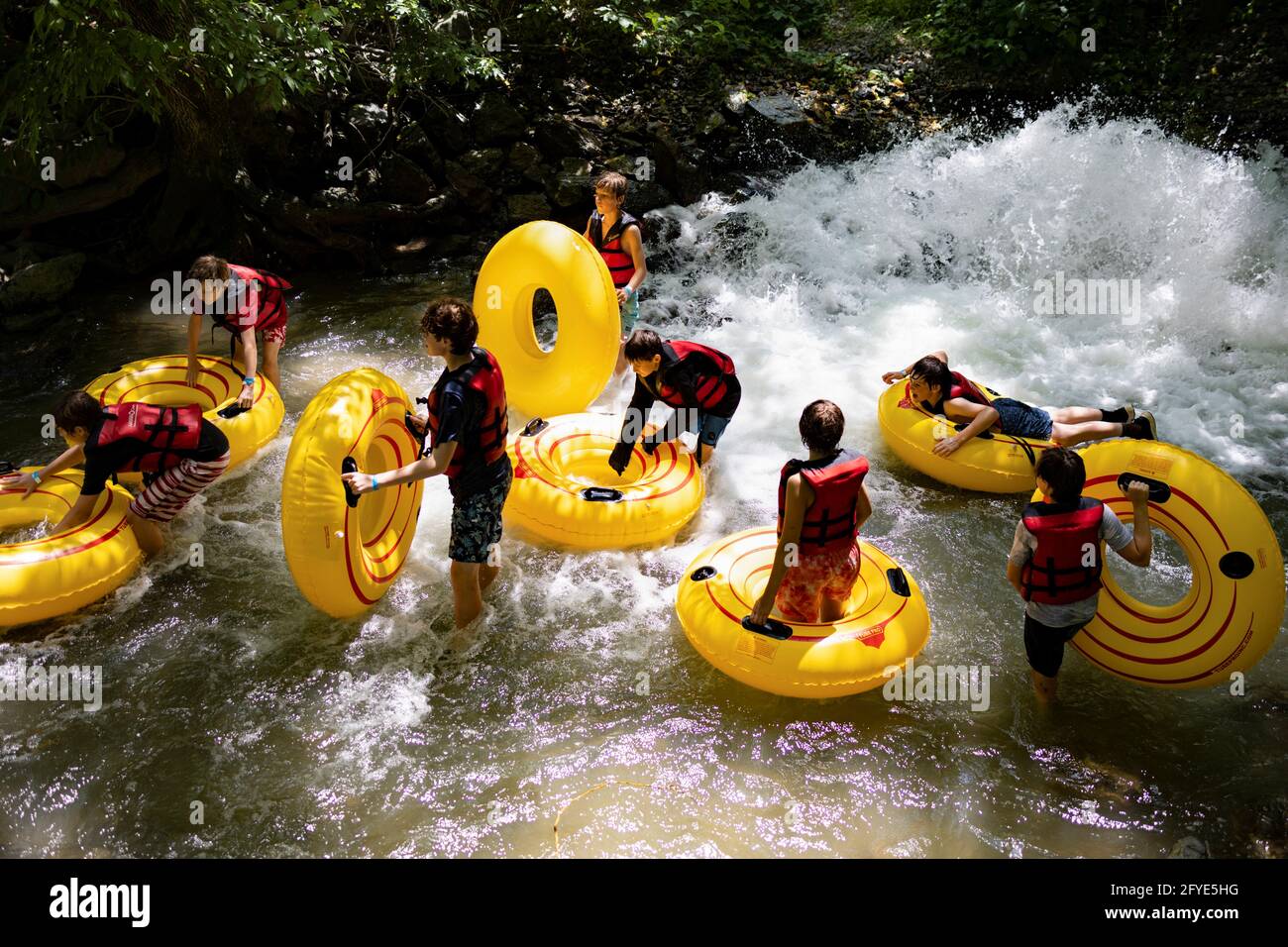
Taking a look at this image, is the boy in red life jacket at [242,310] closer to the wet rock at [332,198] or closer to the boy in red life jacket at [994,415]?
the wet rock at [332,198]

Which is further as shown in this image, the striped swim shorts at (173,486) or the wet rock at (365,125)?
the wet rock at (365,125)

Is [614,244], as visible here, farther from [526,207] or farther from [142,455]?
[142,455]

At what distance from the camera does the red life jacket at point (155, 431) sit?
5008 millimetres

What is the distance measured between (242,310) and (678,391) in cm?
320

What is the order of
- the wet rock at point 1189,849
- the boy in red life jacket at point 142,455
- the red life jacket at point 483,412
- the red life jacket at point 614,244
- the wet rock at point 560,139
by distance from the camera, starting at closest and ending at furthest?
the wet rock at point 1189,849 < the red life jacket at point 483,412 < the boy in red life jacket at point 142,455 < the red life jacket at point 614,244 < the wet rock at point 560,139

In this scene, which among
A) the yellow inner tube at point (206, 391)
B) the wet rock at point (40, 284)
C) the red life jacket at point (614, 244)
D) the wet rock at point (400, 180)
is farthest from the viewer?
the wet rock at point (400, 180)

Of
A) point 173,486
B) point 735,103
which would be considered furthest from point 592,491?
point 735,103

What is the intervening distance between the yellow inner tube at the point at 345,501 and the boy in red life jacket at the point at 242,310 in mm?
1855

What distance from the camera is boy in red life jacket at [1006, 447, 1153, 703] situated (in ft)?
13.1

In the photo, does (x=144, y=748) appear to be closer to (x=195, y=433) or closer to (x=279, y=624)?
(x=279, y=624)

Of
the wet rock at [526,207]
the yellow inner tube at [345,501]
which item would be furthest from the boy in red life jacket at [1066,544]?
the wet rock at [526,207]

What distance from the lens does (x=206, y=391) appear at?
6.48 m

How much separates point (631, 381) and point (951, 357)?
9.23 feet
